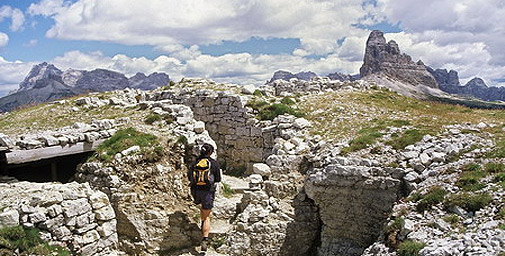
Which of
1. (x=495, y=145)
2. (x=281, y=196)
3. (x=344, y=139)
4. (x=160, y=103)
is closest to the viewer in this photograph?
(x=495, y=145)

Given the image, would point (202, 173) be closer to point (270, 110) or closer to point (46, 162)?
point (46, 162)

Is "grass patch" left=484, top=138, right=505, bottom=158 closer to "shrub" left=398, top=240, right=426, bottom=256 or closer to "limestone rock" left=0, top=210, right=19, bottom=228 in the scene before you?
"shrub" left=398, top=240, right=426, bottom=256

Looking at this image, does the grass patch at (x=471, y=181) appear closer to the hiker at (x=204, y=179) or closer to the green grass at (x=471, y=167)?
the green grass at (x=471, y=167)

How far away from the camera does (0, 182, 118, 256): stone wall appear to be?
9.04 m

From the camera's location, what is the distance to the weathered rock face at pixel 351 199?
12625 millimetres

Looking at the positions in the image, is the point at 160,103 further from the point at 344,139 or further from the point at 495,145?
the point at 495,145

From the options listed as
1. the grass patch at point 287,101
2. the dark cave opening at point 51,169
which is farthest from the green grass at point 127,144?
the grass patch at point 287,101

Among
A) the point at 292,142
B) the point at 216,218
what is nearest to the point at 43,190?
the point at 216,218

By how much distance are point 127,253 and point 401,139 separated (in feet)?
37.2

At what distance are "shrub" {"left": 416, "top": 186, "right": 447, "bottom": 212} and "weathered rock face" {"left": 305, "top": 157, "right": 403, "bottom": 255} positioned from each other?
1.94 meters

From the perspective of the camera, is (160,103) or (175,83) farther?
(175,83)

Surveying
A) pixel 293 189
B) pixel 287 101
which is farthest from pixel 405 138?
pixel 287 101

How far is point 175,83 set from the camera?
28406 mm

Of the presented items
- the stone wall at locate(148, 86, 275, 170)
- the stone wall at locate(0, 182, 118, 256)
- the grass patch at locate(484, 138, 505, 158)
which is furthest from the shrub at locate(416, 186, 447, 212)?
the stone wall at locate(148, 86, 275, 170)
